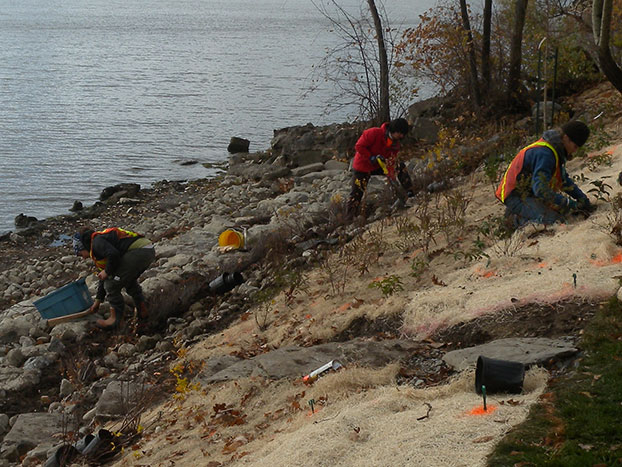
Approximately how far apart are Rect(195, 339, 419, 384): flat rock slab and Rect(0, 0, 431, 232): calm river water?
1369 centimetres

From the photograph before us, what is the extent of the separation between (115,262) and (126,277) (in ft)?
0.84

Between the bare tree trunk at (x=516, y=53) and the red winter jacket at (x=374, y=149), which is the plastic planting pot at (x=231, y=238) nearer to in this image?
the red winter jacket at (x=374, y=149)

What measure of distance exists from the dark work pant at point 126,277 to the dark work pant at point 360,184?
314 centimetres

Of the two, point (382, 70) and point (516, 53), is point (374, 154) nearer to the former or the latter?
→ point (516, 53)

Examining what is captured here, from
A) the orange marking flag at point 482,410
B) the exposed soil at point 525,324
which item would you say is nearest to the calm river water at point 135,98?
the exposed soil at point 525,324

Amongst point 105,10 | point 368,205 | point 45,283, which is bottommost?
point 45,283

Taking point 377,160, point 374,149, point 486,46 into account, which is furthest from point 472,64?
point 377,160

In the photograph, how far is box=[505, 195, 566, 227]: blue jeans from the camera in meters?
7.99

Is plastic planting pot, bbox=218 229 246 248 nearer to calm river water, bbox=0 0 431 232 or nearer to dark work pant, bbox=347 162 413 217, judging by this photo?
dark work pant, bbox=347 162 413 217

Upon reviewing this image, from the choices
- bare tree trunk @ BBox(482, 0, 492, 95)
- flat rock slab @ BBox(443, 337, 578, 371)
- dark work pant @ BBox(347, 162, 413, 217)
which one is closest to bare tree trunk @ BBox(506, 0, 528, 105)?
bare tree trunk @ BBox(482, 0, 492, 95)

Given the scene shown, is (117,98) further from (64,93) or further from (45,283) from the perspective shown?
(45,283)

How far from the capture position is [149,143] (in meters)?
28.3

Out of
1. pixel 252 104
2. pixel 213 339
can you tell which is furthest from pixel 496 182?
pixel 252 104

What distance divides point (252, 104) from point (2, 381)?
26.0 metres
